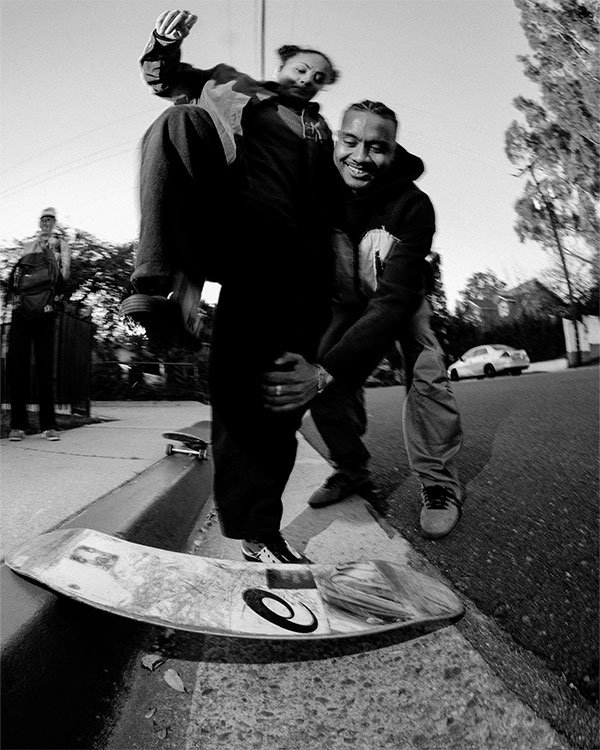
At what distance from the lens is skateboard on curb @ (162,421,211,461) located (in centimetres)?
116

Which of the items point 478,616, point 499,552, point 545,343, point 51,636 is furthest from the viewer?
point 545,343

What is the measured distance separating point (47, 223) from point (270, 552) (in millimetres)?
739

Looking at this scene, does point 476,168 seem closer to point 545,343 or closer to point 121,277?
point 545,343

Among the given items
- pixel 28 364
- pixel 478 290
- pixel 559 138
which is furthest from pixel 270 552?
pixel 28 364

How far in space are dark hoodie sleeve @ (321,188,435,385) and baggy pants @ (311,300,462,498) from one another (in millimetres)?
73

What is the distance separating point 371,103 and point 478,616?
2.93ft

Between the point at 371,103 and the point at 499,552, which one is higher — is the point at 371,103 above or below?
above

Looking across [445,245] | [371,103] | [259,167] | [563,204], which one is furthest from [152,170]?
[563,204]

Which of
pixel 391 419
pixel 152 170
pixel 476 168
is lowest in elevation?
pixel 391 419

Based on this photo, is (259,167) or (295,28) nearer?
(259,167)

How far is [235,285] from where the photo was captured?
2.79 feet

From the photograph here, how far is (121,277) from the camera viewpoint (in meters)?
0.90

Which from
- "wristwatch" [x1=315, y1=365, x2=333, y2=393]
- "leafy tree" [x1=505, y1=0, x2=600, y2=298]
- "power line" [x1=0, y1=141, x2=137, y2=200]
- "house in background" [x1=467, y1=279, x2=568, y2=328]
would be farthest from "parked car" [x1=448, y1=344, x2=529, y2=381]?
"power line" [x1=0, y1=141, x2=137, y2=200]

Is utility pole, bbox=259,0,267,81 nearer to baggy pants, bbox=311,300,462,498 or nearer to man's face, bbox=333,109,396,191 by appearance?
man's face, bbox=333,109,396,191
